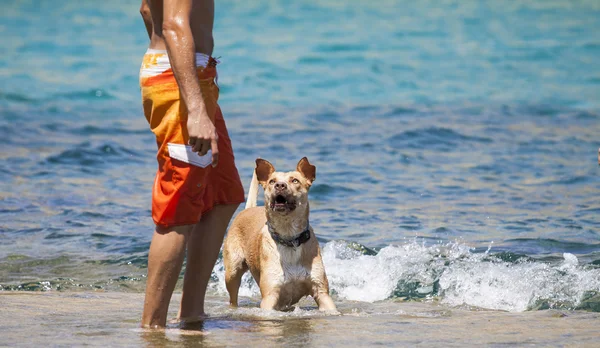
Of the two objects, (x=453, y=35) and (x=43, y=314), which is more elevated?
(x=453, y=35)

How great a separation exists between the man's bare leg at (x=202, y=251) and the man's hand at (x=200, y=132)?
78 centimetres

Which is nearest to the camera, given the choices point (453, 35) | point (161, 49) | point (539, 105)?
point (161, 49)

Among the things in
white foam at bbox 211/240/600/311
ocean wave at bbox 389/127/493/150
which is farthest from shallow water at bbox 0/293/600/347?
ocean wave at bbox 389/127/493/150

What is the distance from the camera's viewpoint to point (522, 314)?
5.33m

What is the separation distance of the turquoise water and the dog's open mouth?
108cm

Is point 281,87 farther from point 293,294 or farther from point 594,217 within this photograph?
point 293,294

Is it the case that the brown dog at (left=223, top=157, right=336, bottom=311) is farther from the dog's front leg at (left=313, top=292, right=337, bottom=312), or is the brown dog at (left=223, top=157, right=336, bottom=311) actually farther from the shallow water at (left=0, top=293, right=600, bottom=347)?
→ the shallow water at (left=0, top=293, right=600, bottom=347)

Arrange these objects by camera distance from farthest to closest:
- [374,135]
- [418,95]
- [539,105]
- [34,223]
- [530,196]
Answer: [418,95] < [539,105] < [374,135] < [530,196] < [34,223]

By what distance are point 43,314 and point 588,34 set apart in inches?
1030

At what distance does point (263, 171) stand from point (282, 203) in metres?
0.35

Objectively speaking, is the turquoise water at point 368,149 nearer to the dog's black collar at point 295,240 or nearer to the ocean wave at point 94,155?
the ocean wave at point 94,155

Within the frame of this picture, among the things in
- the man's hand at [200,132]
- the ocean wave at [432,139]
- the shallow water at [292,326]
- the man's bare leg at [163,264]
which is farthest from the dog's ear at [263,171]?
the ocean wave at [432,139]

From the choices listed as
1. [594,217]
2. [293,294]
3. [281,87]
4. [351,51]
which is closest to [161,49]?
[293,294]

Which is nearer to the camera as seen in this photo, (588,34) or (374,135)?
(374,135)
